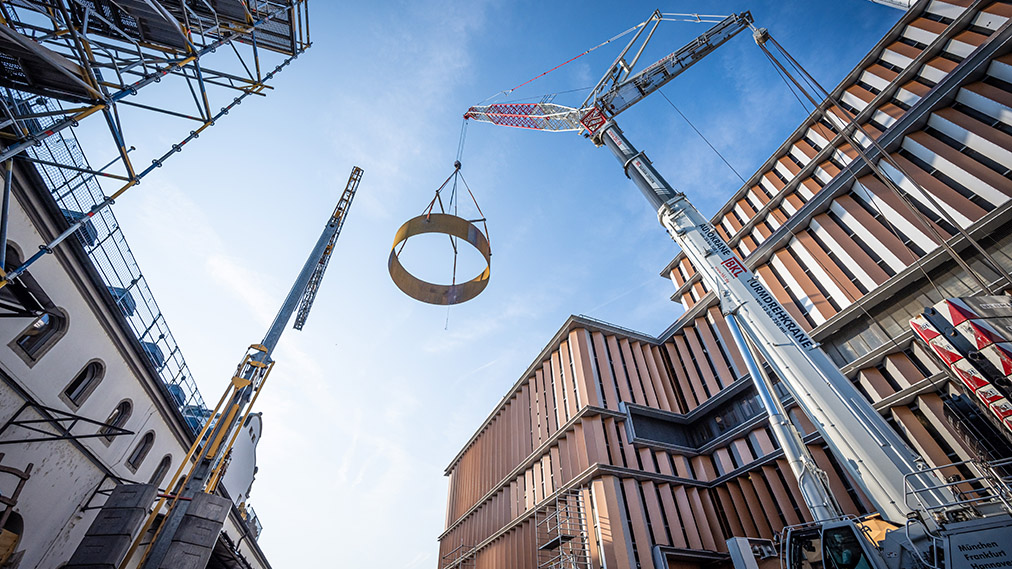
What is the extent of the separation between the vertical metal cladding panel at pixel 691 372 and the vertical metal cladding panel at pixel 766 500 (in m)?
5.77

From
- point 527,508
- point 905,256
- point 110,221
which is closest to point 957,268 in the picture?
point 905,256

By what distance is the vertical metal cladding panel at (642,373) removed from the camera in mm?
28062

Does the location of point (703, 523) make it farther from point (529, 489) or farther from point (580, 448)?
point (529, 489)

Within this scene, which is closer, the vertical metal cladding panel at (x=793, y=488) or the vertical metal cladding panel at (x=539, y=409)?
the vertical metal cladding panel at (x=793, y=488)

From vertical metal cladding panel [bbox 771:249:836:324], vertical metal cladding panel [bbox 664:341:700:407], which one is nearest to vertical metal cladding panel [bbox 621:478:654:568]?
vertical metal cladding panel [bbox 664:341:700:407]

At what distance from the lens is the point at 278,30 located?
49.1 ft

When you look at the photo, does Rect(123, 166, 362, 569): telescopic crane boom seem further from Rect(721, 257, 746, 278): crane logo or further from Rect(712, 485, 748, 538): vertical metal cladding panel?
Rect(712, 485, 748, 538): vertical metal cladding panel

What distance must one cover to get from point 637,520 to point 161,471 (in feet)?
73.8

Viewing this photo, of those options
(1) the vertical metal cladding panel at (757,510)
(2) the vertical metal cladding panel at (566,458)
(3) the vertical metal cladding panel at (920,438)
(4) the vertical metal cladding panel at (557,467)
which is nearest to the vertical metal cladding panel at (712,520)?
(1) the vertical metal cladding panel at (757,510)

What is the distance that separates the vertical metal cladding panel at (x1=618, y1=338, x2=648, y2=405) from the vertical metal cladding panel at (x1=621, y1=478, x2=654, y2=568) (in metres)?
6.43

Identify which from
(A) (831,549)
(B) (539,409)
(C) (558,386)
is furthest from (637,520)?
(A) (831,549)

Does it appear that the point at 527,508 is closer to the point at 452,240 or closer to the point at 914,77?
the point at 452,240

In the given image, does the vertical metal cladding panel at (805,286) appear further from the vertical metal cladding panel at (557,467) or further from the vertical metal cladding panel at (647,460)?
the vertical metal cladding panel at (557,467)

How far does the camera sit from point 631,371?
2900 cm
